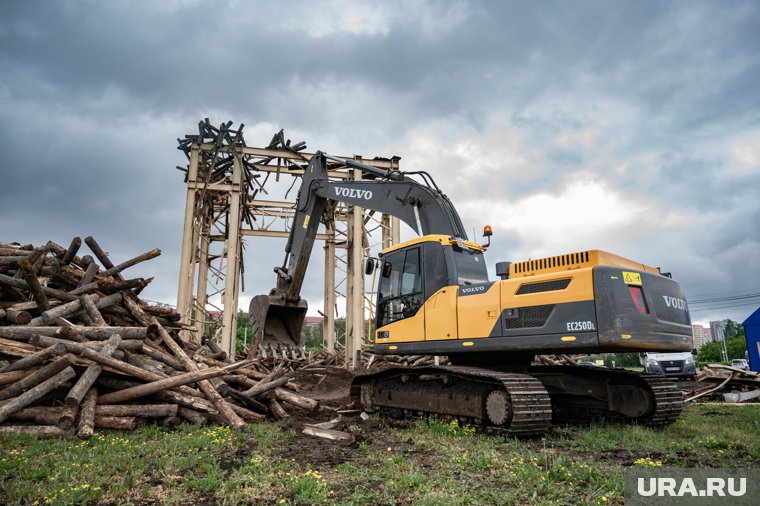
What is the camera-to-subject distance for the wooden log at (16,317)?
8.83 metres

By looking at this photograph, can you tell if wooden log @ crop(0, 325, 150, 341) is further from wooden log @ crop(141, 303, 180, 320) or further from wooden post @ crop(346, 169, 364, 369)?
wooden post @ crop(346, 169, 364, 369)

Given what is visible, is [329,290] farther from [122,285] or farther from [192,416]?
[192,416]

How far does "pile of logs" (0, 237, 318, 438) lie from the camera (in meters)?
7.40

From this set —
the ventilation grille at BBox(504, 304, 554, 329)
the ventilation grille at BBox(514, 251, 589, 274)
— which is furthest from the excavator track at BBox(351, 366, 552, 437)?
the ventilation grille at BBox(514, 251, 589, 274)

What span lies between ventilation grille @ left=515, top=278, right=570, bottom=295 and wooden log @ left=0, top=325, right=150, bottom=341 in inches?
259

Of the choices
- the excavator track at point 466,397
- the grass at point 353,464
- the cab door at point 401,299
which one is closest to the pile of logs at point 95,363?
the grass at point 353,464

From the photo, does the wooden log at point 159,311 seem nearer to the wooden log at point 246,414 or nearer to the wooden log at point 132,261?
the wooden log at point 132,261

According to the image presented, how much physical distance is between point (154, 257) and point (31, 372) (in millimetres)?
4014

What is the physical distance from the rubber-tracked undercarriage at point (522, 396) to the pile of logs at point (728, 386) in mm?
5799

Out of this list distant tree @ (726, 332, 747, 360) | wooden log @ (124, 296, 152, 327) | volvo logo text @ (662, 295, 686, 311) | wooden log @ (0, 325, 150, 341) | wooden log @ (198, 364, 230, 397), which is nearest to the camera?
volvo logo text @ (662, 295, 686, 311)

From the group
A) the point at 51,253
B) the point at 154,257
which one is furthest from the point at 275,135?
the point at 51,253

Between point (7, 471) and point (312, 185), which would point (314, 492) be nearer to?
point (7, 471)

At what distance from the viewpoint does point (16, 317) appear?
8.81 meters

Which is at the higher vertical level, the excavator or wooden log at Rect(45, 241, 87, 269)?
wooden log at Rect(45, 241, 87, 269)
